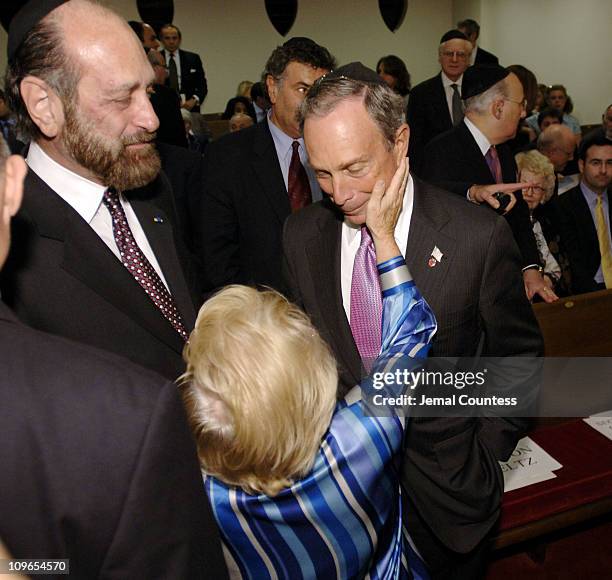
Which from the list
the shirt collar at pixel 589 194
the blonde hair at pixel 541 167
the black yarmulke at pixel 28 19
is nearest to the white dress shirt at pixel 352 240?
the black yarmulke at pixel 28 19

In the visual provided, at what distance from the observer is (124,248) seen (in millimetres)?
1508

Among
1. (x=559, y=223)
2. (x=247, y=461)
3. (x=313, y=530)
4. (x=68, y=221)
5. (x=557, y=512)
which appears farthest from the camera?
(x=559, y=223)

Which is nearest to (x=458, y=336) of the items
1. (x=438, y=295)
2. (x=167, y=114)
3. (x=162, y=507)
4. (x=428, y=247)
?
(x=438, y=295)

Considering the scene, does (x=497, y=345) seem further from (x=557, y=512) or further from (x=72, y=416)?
(x=72, y=416)

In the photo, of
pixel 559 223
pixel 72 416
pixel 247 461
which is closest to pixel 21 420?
pixel 72 416

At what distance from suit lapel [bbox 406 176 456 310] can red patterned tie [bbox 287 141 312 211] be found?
1.29m

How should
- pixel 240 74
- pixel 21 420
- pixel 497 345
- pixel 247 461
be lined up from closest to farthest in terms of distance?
pixel 21 420 < pixel 247 461 < pixel 497 345 < pixel 240 74

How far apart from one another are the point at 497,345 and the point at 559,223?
249 centimetres

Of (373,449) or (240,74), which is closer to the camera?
(373,449)

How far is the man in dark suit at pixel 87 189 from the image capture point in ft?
4.38

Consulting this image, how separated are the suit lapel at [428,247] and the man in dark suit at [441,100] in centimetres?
361

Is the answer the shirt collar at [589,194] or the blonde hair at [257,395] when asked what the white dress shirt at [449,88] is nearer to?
the shirt collar at [589,194]

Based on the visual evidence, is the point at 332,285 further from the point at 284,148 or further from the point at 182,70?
the point at 182,70

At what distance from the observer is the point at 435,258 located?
5.22 ft
